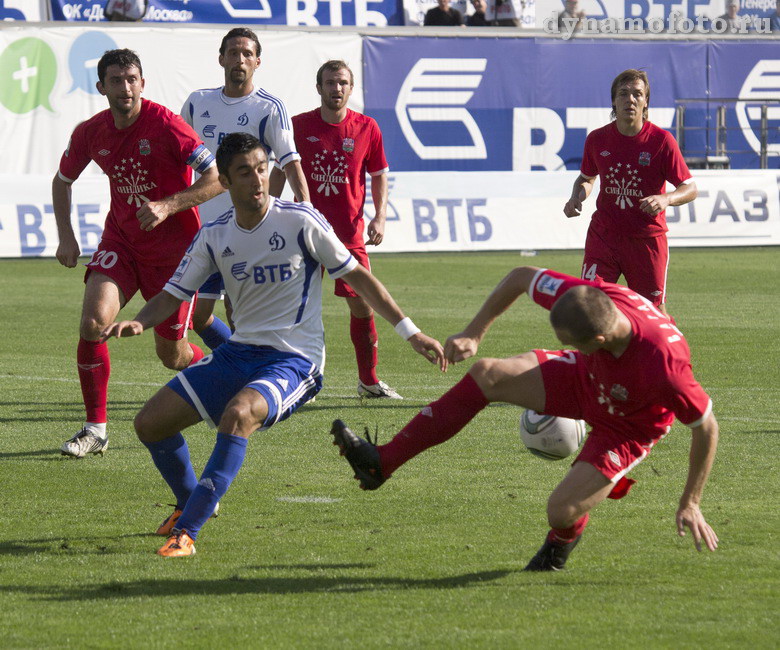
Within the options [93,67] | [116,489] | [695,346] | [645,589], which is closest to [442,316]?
[695,346]

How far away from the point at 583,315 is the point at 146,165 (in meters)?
3.64

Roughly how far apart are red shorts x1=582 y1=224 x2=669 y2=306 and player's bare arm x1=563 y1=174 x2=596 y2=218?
0.23 metres

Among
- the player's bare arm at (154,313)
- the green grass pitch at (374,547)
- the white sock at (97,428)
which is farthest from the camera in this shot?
the white sock at (97,428)

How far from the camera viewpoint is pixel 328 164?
9906 millimetres

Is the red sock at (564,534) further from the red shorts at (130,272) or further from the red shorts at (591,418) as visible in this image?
the red shorts at (130,272)

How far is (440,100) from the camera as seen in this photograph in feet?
83.4

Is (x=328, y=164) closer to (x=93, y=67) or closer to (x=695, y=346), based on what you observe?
(x=695, y=346)

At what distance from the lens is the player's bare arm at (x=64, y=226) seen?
7.58 metres

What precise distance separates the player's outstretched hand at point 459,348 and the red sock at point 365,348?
4076 mm

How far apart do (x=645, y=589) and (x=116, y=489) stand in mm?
2935

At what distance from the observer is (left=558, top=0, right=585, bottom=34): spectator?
26.0m

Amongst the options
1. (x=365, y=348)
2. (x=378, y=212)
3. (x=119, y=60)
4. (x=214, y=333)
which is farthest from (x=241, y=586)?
(x=378, y=212)

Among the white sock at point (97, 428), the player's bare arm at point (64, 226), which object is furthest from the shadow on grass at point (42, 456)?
the player's bare arm at point (64, 226)

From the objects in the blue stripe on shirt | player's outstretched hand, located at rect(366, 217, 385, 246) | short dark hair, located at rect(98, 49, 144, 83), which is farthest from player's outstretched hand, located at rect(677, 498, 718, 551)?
player's outstretched hand, located at rect(366, 217, 385, 246)
